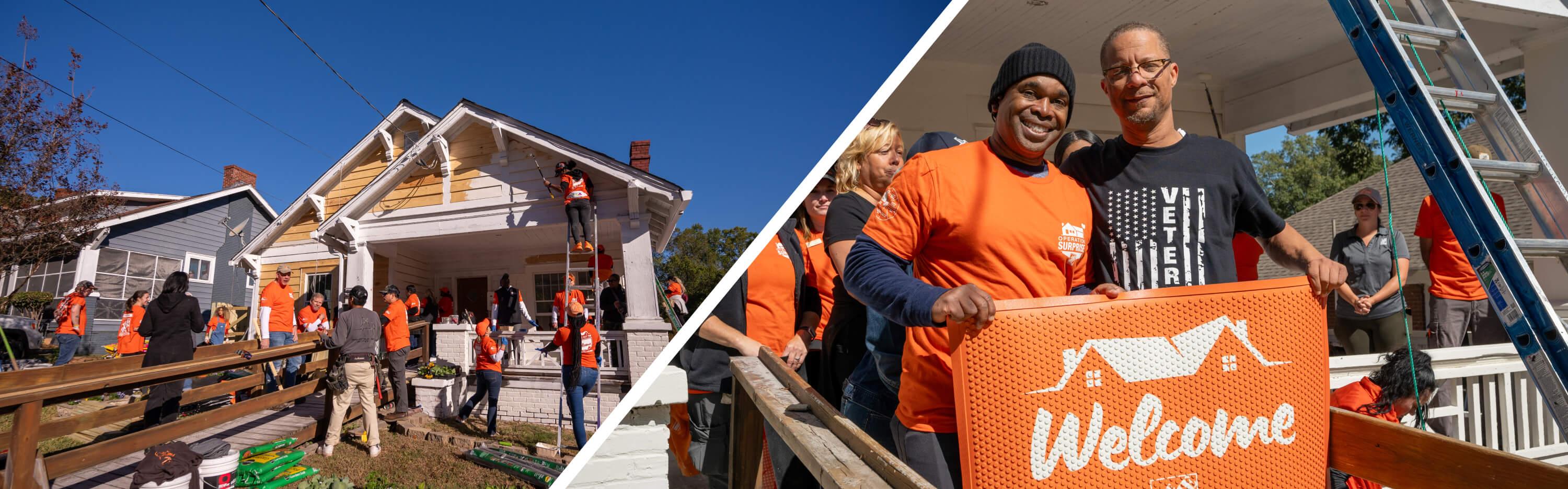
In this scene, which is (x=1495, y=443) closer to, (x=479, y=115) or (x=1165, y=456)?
(x=1165, y=456)

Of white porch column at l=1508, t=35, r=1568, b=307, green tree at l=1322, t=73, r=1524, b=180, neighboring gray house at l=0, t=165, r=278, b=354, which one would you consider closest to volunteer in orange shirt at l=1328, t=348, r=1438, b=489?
white porch column at l=1508, t=35, r=1568, b=307

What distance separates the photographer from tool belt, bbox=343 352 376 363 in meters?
1.90

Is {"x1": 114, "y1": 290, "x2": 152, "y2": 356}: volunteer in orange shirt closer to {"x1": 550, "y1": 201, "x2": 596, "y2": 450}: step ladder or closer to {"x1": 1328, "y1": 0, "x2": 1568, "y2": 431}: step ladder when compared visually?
{"x1": 550, "y1": 201, "x2": 596, "y2": 450}: step ladder

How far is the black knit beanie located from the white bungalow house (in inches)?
37.5

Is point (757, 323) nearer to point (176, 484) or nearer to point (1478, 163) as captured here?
point (176, 484)

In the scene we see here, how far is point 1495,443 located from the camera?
341 centimetres

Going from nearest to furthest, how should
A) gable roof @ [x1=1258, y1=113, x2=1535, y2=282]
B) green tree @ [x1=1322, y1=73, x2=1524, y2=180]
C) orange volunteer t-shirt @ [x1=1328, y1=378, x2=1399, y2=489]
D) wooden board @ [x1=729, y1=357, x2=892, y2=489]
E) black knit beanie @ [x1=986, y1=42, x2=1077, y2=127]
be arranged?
1. wooden board @ [x1=729, y1=357, x2=892, y2=489]
2. black knit beanie @ [x1=986, y1=42, x2=1077, y2=127]
3. orange volunteer t-shirt @ [x1=1328, y1=378, x2=1399, y2=489]
4. gable roof @ [x1=1258, y1=113, x2=1535, y2=282]
5. green tree @ [x1=1322, y1=73, x2=1524, y2=180]

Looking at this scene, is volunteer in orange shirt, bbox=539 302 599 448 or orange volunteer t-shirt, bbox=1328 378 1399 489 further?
orange volunteer t-shirt, bbox=1328 378 1399 489

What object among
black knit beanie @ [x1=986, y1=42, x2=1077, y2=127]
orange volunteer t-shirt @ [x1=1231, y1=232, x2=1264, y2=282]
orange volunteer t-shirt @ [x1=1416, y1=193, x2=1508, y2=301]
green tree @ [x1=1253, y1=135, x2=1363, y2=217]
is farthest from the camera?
green tree @ [x1=1253, y1=135, x2=1363, y2=217]

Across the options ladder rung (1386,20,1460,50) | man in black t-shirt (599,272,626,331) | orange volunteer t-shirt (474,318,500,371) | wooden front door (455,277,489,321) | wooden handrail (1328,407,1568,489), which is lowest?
wooden handrail (1328,407,1568,489)

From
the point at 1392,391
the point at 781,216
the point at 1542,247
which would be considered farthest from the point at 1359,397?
the point at 781,216

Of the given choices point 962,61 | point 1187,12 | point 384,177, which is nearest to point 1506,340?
point 1187,12

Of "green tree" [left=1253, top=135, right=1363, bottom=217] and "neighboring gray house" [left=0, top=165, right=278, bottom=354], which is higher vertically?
"green tree" [left=1253, top=135, right=1363, bottom=217]

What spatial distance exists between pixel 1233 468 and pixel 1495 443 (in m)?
3.23
